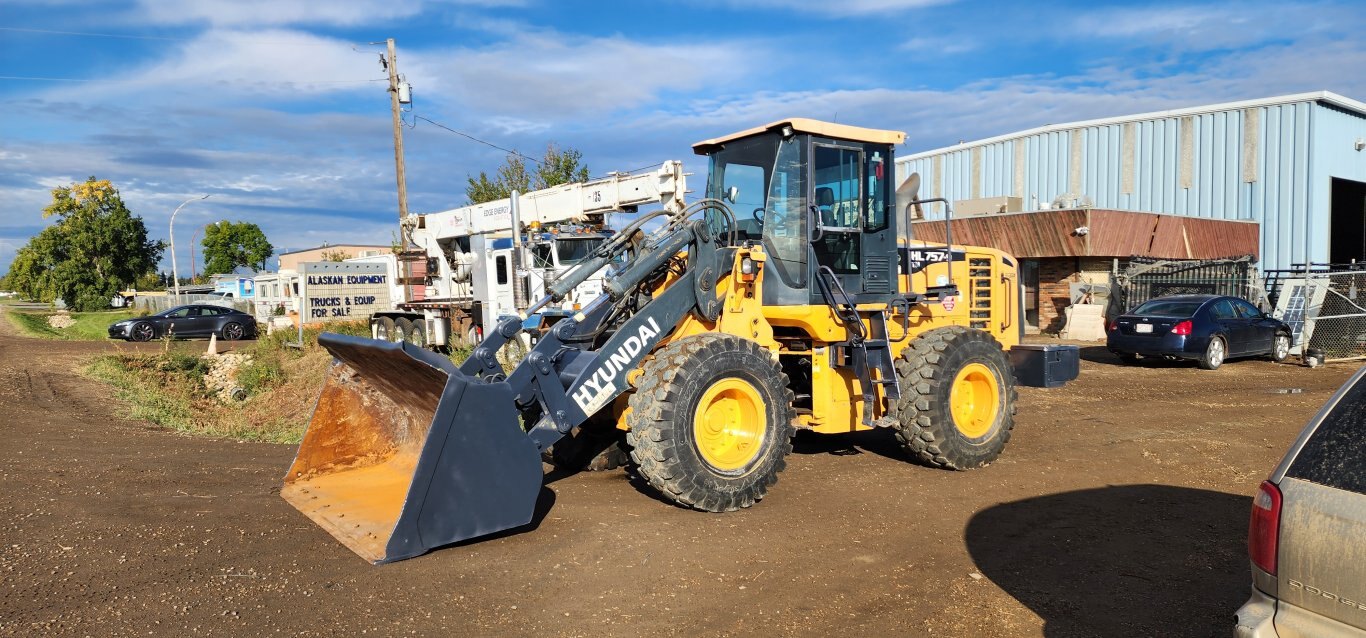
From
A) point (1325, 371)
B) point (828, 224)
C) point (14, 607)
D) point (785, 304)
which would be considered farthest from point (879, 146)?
point (1325, 371)

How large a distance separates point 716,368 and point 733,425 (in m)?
0.59

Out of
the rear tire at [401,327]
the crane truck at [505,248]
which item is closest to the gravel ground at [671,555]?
the crane truck at [505,248]

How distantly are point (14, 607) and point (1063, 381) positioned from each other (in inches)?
328

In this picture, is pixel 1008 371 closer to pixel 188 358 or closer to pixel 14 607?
pixel 14 607

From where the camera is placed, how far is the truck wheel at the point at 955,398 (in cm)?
736

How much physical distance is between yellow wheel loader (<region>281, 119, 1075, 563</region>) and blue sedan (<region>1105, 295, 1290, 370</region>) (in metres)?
9.08

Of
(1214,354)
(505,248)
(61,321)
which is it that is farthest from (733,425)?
(61,321)

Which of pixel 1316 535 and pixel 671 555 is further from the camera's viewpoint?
pixel 671 555

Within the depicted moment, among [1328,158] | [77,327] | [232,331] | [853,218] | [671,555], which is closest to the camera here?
[671,555]

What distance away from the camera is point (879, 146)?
25.2ft

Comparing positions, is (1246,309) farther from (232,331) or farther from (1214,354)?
(232,331)

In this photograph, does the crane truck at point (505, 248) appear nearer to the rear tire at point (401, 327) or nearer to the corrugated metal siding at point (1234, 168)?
the rear tire at point (401, 327)

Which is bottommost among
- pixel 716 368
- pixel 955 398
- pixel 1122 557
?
pixel 1122 557

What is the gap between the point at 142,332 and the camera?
92.9ft
